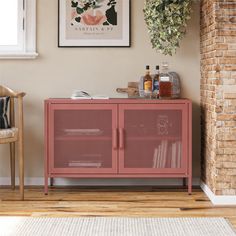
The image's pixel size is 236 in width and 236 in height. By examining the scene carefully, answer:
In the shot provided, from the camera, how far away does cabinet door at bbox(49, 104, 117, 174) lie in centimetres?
431

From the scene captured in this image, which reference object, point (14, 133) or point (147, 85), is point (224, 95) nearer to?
point (147, 85)

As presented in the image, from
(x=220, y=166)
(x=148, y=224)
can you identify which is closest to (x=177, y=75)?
(x=220, y=166)

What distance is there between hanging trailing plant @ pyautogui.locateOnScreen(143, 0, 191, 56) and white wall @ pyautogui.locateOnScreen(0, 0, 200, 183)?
0.22m

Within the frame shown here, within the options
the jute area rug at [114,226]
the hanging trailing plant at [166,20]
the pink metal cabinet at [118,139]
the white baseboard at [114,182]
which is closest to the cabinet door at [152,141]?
the pink metal cabinet at [118,139]

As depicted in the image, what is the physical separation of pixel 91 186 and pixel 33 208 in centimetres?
83

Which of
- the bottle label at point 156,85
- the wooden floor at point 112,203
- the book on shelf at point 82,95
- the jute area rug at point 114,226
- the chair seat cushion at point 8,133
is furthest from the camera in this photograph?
the bottle label at point 156,85

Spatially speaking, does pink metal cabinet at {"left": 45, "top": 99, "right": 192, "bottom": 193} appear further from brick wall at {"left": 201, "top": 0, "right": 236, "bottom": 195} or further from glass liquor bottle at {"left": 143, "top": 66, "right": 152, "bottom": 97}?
brick wall at {"left": 201, "top": 0, "right": 236, "bottom": 195}

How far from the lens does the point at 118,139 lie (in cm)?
432

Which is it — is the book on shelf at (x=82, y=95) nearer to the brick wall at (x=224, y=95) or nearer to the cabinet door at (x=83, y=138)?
the cabinet door at (x=83, y=138)

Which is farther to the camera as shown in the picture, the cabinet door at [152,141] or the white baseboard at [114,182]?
the white baseboard at [114,182]

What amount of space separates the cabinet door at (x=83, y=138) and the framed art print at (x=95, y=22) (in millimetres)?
619

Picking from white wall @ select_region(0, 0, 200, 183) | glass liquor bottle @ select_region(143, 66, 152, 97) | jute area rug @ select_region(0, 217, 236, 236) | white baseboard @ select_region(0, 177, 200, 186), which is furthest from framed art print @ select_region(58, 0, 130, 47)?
jute area rug @ select_region(0, 217, 236, 236)

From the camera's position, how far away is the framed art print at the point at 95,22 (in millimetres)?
4578

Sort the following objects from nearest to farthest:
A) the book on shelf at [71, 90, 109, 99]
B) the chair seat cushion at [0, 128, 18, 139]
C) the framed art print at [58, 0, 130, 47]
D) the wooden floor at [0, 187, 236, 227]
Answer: the wooden floor at [0, 187, 236, 227], the chair seat cushion at [0, 128, 18, 139], the book on shelf at [71, 90, 109, 99], the framed art print at [58, 0, 130, 47]
